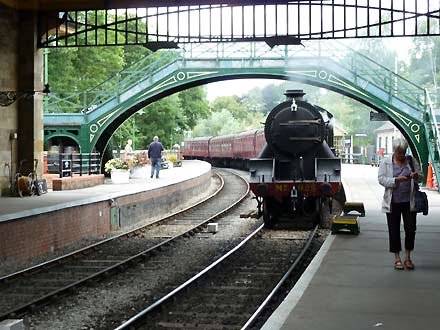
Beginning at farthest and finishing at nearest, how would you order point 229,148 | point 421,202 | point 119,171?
point 229,148 → point 119,171 → point 421,202

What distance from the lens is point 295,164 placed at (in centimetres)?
1570

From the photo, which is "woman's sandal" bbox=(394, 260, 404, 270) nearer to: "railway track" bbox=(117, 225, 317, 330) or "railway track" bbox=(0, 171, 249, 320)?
"railway track" bbox=(117, 225, 317, 330)

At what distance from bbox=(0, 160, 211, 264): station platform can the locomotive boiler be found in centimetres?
370

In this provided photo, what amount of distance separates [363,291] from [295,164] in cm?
828

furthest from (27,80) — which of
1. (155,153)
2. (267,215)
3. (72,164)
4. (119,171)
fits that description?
(155,153)

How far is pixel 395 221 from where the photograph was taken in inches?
328

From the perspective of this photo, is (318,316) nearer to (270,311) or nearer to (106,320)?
(270,311)

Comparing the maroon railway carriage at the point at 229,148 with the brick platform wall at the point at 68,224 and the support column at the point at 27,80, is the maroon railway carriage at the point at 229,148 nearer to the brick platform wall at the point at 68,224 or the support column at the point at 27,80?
the brick platform wall at the point at 68,224

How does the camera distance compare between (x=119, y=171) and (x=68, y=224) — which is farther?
(x=119, y=171)

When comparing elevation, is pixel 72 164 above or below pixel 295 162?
below

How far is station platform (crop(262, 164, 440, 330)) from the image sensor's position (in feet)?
20.2

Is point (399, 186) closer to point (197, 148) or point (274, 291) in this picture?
point (274, 291)

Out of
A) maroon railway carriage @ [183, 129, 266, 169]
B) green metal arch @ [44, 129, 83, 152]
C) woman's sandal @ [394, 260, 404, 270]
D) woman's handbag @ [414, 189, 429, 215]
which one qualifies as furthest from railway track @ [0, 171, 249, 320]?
maroon railway carriage @ [183, 129, 266, 169]

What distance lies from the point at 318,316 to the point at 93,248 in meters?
7.65
